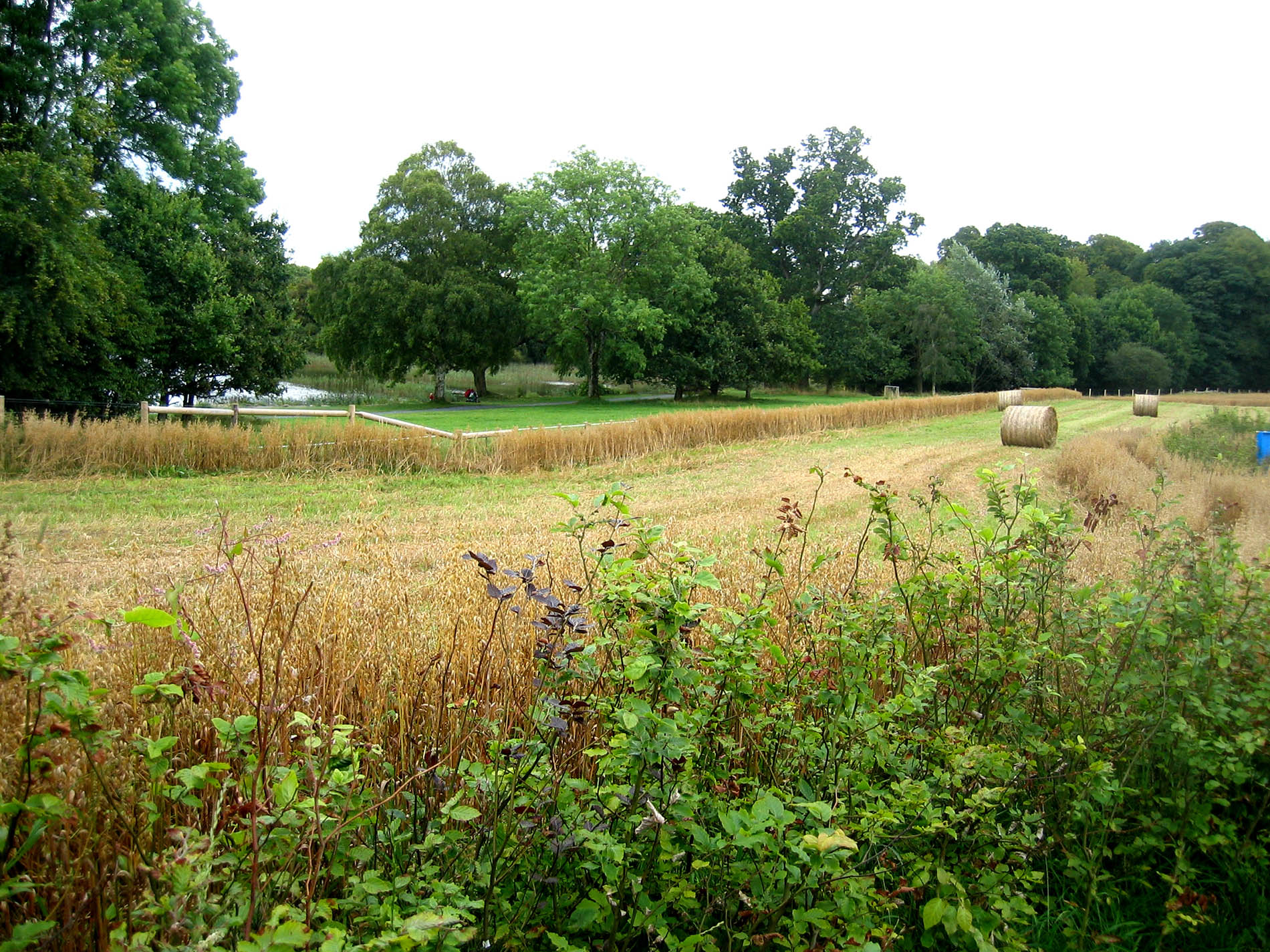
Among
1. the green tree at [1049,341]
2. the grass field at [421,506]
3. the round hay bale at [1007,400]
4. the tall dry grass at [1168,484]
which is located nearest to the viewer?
the grass field at [421,506]

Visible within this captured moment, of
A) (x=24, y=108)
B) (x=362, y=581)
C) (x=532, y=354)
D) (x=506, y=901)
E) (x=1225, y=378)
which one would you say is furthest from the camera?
(x=1225, y=378)

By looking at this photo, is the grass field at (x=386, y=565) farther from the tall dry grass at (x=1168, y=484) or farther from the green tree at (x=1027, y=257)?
the green tree at (x=1027, y=257)

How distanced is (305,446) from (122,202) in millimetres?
13318

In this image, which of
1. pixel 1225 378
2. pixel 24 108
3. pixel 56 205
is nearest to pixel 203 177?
pixel 24 108

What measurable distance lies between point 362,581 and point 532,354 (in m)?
59.3

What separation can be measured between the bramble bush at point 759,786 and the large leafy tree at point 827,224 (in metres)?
50.7

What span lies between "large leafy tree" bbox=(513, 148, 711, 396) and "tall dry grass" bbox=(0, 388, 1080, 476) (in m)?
19.7

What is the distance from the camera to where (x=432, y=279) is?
37281mm

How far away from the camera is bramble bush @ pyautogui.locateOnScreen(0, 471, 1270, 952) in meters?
1.69

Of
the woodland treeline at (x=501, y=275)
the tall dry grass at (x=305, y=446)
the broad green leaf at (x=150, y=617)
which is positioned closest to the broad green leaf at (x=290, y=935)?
the broad green leaf at (x=150, y=617)

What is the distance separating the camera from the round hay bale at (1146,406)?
29.4 m

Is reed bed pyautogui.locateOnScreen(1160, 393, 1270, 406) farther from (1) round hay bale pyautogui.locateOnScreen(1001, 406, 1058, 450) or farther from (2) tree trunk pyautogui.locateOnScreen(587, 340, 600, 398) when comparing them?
(2) tree trunk pyautogui.locateOnScreen(587, 340, 600, 398)

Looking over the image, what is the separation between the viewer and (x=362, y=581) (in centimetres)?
436

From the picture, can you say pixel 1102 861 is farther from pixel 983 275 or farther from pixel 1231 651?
pixel 983 275
